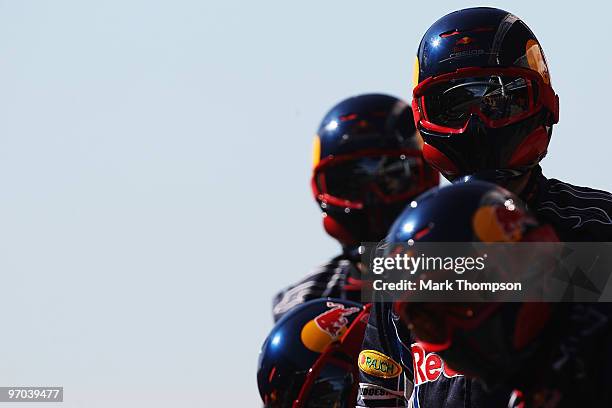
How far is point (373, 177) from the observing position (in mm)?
12320

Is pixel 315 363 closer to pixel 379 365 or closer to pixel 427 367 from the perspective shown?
pixel 379 365

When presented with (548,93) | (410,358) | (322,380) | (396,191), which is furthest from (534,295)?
(396,191)

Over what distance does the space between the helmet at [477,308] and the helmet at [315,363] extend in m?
2.66

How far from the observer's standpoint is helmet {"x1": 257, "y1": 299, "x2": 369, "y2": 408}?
726cm

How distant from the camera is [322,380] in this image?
7.29 meters

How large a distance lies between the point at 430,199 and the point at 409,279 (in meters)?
0.28

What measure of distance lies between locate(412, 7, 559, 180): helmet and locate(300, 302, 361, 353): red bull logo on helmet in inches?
42.4

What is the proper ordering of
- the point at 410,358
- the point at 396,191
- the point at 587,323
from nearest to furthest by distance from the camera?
the point at 587,323 → the point at 410,358 → the point at 396,191

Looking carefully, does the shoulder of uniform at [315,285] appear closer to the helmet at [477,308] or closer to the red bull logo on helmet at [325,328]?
the red bull logo on helmet at [325,328]

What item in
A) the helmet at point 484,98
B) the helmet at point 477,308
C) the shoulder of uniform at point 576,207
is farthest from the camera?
the helmet at point 484,98

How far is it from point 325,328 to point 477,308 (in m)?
2.96

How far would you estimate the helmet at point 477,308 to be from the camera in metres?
4.53

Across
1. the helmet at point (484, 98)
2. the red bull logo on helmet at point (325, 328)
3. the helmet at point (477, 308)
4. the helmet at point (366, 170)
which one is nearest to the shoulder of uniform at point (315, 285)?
the helmet at point (366, 170)

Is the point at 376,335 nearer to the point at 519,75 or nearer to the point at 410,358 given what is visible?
the point at 410,358
